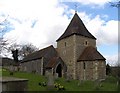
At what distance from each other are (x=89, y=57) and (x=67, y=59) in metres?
6.34

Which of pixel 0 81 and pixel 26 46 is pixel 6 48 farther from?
pixel 26 46

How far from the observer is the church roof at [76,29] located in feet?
171

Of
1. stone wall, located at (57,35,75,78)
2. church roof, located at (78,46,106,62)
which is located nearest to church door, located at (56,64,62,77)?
stone wall, located at (57,35,75,78)

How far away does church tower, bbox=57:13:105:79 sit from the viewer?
5034cm

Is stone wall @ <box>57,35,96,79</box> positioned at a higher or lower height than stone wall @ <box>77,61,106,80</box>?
higher

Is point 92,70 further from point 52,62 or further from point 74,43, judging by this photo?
point 52,62

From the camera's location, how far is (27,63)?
6359cm

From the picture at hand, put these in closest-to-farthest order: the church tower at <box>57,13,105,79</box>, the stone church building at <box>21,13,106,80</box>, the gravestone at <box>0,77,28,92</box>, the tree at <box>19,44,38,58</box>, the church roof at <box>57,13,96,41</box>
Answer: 1. the gravestone at <box>0,77,28,92</box>
2. the stone church building at <box>21,13,106,80</box>
3. the church tower at <box>57,13,105,79</box>
4. the church roof at <box>57,13,96,41</box>
5. the tree at <box>19,44,38,58</box>

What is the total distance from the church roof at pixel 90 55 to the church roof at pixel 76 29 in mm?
3719

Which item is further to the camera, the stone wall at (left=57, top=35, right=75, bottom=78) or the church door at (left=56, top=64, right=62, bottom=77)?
the church door at (left=56, top=64, right=62, bottom=77)

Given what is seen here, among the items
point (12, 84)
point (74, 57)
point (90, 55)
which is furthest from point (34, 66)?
point (12, 84)

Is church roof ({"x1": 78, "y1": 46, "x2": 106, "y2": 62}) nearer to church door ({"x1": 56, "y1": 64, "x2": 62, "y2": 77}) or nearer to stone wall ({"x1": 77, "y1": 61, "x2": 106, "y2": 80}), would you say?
stone wall ({"x1": 77, "y1": 61, "x2": 106, "y2": 80})

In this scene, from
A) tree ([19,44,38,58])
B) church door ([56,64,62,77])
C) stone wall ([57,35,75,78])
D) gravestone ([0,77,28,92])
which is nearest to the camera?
gravestone ([0,77,28,92])

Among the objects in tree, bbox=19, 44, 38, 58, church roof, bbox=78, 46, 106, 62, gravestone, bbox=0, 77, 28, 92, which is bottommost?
gravestone, bbox=0, 77, 28, 92
